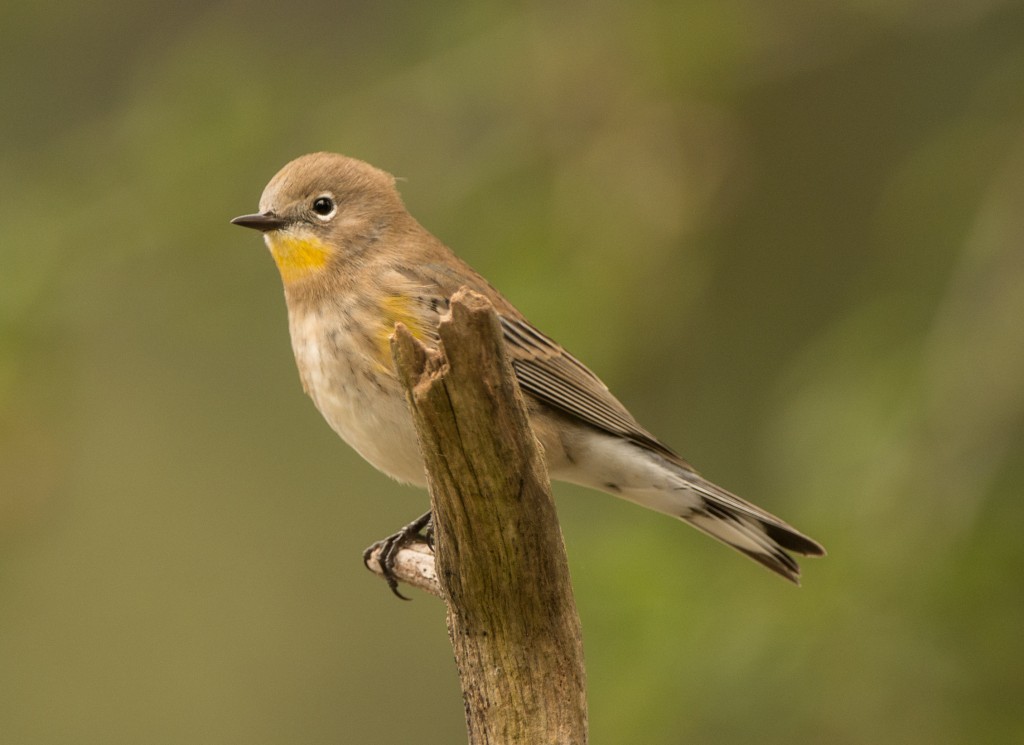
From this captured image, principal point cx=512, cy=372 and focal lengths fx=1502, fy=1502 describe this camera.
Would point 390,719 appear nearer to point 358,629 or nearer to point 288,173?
point 358,629

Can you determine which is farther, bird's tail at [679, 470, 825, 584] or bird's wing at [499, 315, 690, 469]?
bird's wing at [499, 315, 690, 469]

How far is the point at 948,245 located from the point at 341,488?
179 inches

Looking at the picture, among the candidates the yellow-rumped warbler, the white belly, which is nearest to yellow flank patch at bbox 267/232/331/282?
the yellow-rumped warbler

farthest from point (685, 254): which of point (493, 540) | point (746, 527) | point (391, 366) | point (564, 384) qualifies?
point (493, 540)

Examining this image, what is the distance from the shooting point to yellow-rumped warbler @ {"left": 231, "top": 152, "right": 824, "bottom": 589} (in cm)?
452

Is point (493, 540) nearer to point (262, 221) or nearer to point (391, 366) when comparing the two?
point (391, 366)

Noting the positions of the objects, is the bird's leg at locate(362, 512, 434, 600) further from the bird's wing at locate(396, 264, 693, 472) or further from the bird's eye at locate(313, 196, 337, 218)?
the bird's eye at locate(313, 196, 337, 218)

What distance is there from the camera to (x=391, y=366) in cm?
439

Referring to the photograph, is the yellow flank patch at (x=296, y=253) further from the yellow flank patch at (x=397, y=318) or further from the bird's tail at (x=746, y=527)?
the bird's tail at (x=746, y=527)

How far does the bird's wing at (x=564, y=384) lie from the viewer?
4.72 m

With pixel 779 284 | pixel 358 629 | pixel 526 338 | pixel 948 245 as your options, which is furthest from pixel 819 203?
pixel 358 629

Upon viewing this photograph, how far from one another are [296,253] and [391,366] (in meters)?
0.70

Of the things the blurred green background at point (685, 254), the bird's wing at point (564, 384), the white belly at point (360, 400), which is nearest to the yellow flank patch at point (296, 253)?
the white belly at point (360, 400)

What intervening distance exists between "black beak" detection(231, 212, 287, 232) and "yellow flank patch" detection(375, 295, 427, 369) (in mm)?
484
